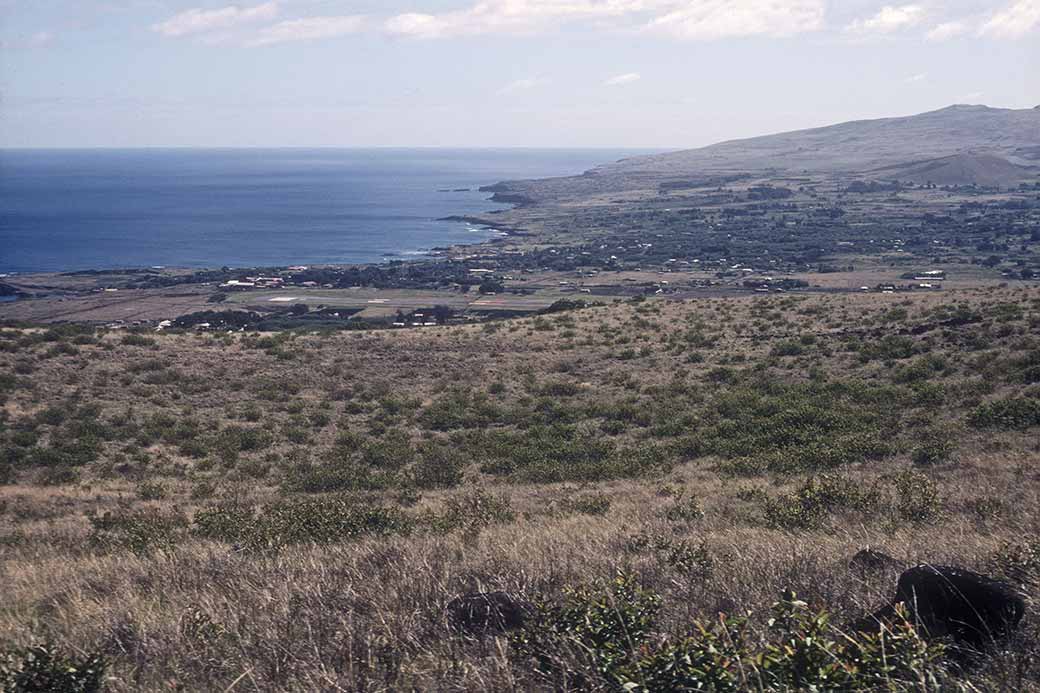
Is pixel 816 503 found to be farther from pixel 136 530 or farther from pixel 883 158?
pixel 883 158

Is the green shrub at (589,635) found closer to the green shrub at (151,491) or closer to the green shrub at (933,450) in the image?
the green shrub at (933,450)

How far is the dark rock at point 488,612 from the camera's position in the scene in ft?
14.6

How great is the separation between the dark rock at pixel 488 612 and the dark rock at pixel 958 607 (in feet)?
5.93

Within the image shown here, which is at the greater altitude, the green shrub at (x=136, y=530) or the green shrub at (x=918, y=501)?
the green shrub at (x=918, y=501)

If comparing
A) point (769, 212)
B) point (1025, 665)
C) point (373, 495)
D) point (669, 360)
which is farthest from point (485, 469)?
point (769, 212)

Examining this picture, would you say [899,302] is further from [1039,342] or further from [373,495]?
[373,495]

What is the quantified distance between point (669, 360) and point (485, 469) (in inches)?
358

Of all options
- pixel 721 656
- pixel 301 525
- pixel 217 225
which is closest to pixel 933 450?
pixel 301 525

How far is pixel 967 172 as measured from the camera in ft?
402

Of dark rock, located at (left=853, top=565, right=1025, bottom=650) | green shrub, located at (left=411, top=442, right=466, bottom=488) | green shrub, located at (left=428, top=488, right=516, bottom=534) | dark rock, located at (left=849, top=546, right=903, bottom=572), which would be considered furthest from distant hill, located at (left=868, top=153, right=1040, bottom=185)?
dark rock, located at (left=853, top=565, right=1025, bottom=650)

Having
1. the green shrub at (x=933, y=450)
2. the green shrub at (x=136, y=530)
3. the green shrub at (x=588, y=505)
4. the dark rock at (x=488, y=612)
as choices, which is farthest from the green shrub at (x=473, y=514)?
the green shrub at (x=933, y=450)

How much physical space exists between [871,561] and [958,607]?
1.30 meters

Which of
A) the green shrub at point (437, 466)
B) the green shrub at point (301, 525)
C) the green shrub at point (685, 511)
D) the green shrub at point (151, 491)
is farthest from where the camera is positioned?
the green shrub at point (437, 466)

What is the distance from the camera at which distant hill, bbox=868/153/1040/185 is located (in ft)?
391
